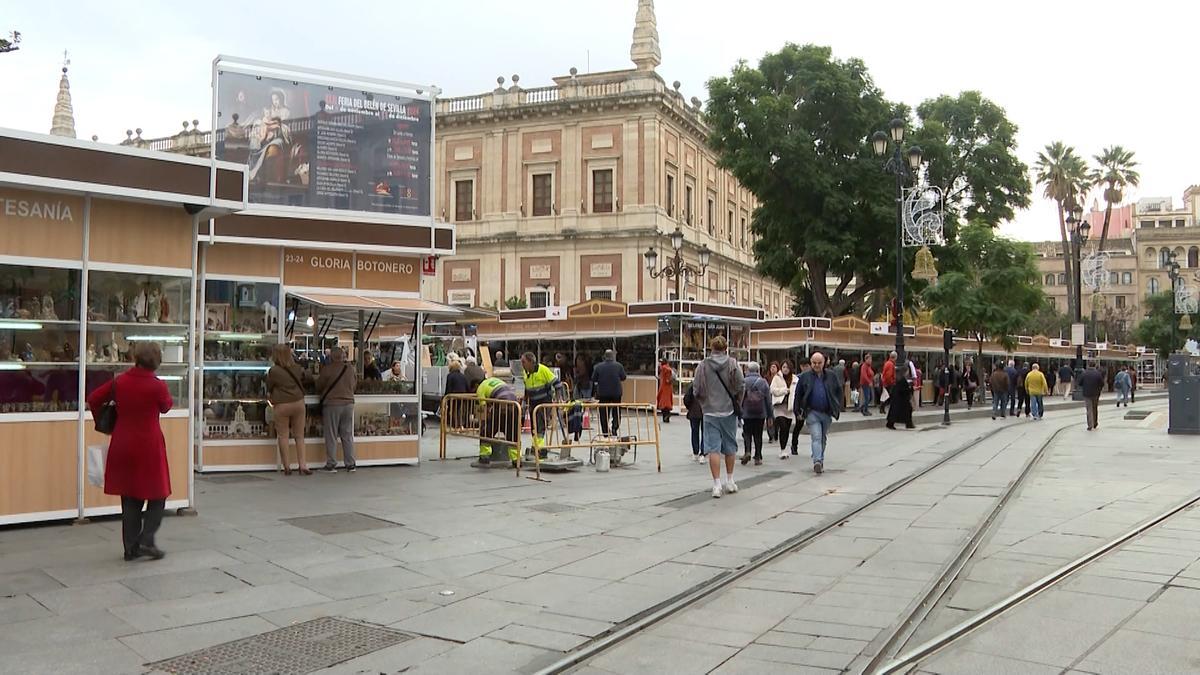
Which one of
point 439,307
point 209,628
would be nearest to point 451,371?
point 439,307

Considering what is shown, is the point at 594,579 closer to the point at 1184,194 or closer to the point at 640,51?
the point at 640,51

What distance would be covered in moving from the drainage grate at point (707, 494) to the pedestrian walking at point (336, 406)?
474 cm

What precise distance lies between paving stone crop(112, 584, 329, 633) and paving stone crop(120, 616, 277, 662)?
0.11m

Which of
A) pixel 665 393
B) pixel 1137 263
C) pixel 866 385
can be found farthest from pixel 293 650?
pixel 1137 263

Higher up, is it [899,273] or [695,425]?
[899,273]

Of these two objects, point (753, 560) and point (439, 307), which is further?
point (439, 307)

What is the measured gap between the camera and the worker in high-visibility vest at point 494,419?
13359mm

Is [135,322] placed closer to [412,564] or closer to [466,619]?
[412,564]

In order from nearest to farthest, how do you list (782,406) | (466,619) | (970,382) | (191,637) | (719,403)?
(191,637) → (466,619) → (719,403) → (782,406) → (970,382)

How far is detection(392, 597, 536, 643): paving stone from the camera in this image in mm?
5625

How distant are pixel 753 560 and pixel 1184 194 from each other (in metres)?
134

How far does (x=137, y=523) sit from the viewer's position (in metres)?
7.22

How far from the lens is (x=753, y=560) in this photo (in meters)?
7.64

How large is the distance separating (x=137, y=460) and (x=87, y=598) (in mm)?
1315
